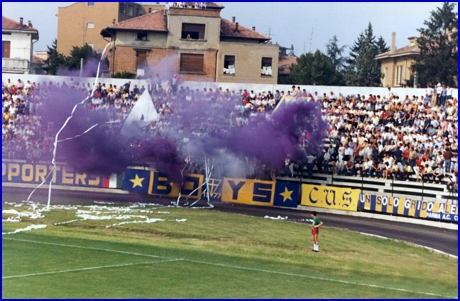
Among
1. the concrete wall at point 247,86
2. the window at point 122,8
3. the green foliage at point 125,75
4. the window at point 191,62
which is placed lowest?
the concrete wall at point 247,86

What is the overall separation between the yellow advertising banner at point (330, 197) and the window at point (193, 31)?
64.3 feet

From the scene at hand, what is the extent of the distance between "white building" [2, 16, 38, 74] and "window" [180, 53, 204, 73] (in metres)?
9.71

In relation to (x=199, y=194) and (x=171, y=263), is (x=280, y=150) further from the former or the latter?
(x=171, y=263)

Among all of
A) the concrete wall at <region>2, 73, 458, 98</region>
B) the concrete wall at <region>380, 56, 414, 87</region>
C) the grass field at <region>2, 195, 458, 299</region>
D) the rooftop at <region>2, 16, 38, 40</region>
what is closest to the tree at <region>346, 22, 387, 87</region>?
the concrete wall at <region>380, 56, 414, 87</region>

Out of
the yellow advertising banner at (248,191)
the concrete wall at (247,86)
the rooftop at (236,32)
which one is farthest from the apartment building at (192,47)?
the yellow advertising banner at (248,191)

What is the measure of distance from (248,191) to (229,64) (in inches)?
662

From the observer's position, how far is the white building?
147 ft

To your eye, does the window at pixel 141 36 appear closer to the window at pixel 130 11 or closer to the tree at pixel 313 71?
the tree at pixel 313 71

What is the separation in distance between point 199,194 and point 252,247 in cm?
1213

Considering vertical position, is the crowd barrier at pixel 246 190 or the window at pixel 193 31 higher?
the window at pixel 193 31

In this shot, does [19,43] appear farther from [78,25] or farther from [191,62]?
[78,25]

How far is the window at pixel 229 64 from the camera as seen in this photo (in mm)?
48847

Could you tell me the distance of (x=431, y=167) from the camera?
104 feet

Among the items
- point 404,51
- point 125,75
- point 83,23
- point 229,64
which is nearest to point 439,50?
point 404,51
